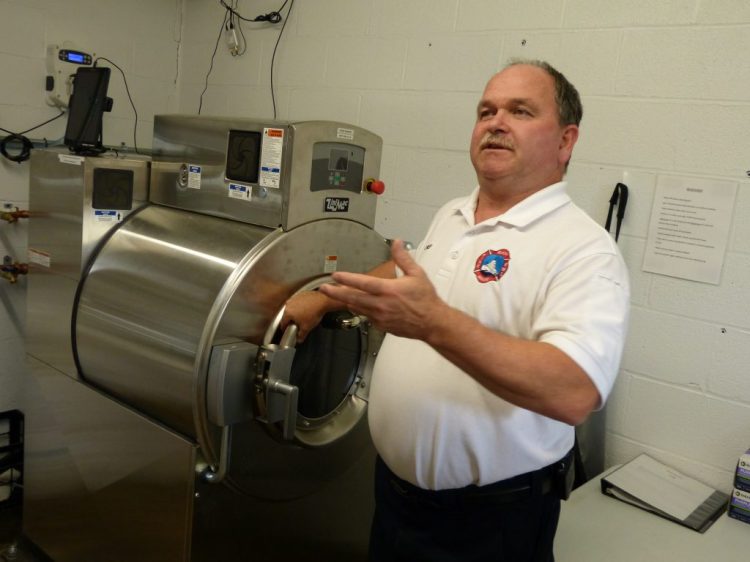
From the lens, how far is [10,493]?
269 cm

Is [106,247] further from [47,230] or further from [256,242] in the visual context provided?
[256,242]

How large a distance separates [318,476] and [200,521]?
1.29 feet

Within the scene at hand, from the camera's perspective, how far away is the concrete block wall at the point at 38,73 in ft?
8.93

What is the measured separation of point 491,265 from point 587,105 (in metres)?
1.00

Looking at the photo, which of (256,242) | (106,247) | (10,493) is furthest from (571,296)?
(10,493)

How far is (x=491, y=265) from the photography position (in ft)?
4.53

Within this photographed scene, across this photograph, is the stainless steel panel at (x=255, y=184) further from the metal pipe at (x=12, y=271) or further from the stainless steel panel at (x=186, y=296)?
the metal pipe at (x=12, y=271)

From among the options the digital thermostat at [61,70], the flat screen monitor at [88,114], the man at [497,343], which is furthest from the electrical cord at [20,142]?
the man at [497,343]

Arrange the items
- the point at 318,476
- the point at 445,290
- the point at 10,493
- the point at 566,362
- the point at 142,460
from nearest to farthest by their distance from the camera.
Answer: the point at 566,362 < the point at 445,290 < the point at 142,460 < the point at 318,476 < the point at 10,493

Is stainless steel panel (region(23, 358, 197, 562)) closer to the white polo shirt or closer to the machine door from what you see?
the machine door

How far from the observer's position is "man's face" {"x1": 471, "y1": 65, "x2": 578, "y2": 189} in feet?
4.82

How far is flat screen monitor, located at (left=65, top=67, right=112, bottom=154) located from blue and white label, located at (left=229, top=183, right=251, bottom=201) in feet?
1.96

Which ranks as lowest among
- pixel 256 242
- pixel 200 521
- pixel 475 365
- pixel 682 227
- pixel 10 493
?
pixel 10 493

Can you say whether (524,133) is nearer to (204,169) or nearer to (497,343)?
(497,343)
